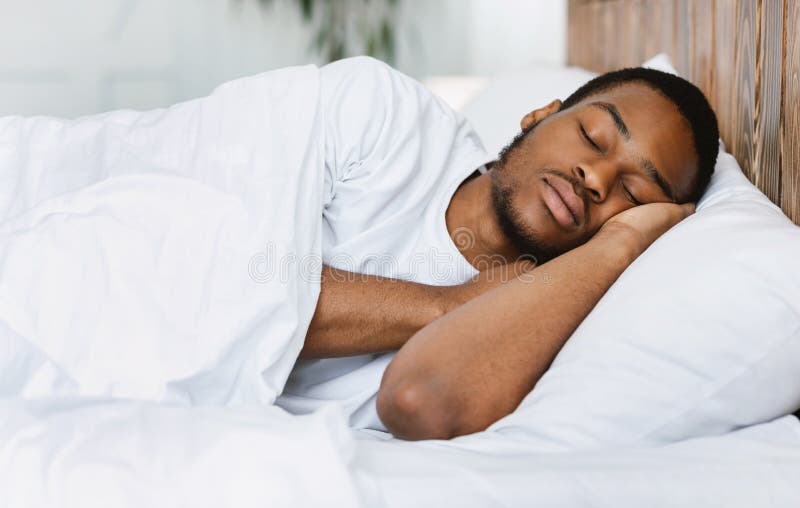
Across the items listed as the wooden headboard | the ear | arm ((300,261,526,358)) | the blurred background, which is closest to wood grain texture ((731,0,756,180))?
the wooden headboard

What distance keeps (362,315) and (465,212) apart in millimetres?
315

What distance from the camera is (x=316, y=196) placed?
1.07 m

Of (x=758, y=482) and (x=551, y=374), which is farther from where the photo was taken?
(x=551, y=374)

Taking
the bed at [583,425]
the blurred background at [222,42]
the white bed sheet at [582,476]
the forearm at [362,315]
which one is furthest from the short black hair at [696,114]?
the blurred background at [222,42]

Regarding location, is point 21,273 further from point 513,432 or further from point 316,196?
point 513,432

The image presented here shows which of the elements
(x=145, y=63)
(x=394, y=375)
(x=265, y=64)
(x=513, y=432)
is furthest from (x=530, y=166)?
(x=265, y=64)

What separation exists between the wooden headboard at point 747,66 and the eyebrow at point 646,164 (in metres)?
0.14

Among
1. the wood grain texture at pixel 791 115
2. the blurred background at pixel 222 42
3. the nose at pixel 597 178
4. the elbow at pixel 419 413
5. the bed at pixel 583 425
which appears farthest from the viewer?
the blurred background at pixel 222 42

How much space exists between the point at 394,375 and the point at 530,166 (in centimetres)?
50

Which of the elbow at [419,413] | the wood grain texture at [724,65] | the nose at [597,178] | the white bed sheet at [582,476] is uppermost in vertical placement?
the wood grain texture at [724,65]

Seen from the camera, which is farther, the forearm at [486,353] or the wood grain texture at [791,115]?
the wood grain texture at [791,115]

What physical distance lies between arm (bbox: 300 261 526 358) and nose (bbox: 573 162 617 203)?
26 cm

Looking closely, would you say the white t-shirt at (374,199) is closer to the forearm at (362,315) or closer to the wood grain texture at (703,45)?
the forearm at (362,315)

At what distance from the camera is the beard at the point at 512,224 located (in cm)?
120
